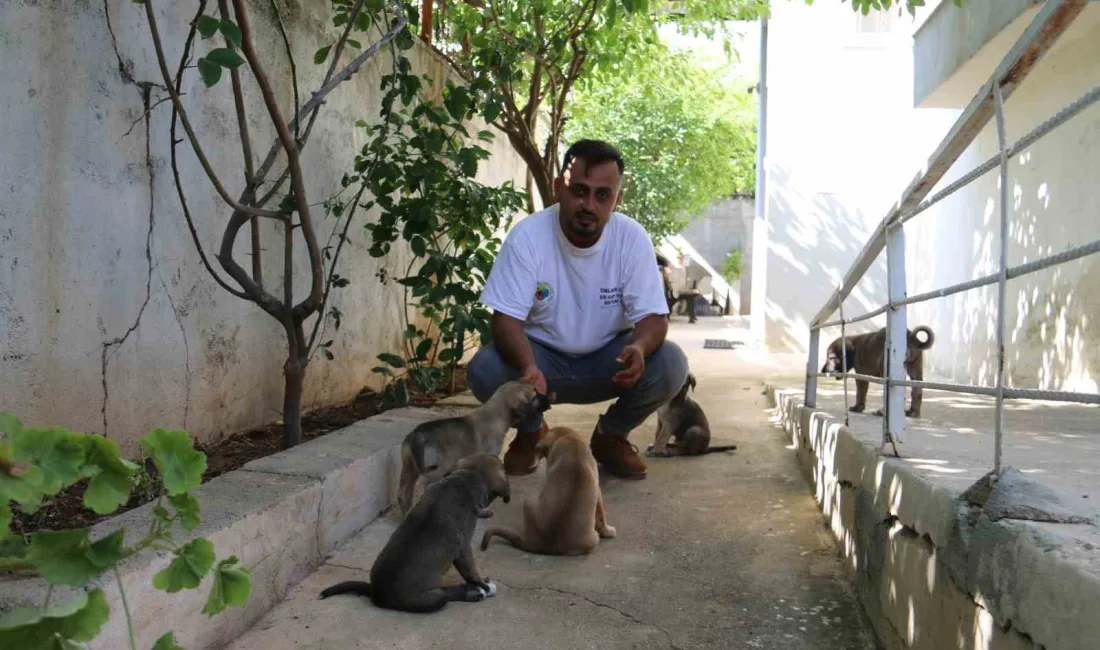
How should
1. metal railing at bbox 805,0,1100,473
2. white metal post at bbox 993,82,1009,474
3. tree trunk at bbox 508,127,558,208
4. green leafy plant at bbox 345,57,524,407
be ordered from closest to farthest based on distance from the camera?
metal railing at bbox 805,0,1100,473 < white metal post at bbox 993,82,1009,474 < green leafy plant at bbox 345,57,524,407 < tree trunk at bbox 508,127,558,208

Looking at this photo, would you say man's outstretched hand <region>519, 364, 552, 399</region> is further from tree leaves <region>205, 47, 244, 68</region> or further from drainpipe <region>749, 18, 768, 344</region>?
drainpipe <region>749, 18, 768, 344</region>

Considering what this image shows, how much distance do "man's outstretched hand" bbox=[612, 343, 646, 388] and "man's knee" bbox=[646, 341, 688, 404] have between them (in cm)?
25

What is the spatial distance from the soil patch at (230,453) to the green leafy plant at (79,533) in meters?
0.49

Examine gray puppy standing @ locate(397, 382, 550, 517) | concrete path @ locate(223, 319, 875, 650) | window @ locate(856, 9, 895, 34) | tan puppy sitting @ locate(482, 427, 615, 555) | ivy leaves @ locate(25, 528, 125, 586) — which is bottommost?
concrete path @ locate(223, 319, 875, 650)

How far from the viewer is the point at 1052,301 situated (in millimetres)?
6930

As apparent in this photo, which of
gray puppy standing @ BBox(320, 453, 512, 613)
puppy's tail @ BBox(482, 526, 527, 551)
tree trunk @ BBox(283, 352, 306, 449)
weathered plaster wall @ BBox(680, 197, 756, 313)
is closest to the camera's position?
gray puppy standing @ BBox(320, 453, 512, 613)

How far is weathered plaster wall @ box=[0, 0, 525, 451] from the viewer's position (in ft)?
9.39

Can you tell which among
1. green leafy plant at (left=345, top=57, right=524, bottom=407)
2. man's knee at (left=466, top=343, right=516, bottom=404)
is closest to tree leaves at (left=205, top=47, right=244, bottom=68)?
green leafy plant at (left=345, top=57, right=524, bottom=407)

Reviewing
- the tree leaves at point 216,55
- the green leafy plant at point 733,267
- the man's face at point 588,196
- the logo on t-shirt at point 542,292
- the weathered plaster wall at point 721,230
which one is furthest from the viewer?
the weathered plaster wall at point 721,230

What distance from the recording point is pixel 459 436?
3764 mm

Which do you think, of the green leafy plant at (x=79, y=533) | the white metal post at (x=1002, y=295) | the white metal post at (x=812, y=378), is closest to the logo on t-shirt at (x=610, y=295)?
the white metal post at (x=812, y=378)

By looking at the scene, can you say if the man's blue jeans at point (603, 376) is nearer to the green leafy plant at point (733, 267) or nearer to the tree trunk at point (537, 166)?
the tree trunk at point (537, 166)

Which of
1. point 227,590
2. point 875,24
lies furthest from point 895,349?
point 875,24

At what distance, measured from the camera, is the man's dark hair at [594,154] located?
4160 mm
